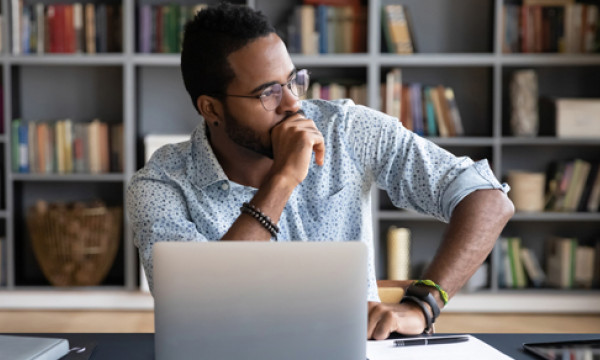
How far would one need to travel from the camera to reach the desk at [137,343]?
1023mm

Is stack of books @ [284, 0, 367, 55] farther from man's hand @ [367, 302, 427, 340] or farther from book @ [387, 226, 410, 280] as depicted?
man's hand @ [367, 302, 427, 340]

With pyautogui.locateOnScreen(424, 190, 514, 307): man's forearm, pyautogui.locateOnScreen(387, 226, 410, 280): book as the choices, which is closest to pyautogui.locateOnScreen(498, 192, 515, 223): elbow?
pyautogui.locateOnScreen(424, 190, 514, 307): man's forearm

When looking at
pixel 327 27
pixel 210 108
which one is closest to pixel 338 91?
pixel 327 27

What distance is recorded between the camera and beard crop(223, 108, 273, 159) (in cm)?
155

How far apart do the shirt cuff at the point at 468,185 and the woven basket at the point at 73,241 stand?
2.38m

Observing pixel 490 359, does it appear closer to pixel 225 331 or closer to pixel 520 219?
pixel 225 331

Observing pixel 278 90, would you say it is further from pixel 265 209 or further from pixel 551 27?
pixel 551 27

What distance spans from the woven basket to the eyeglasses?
219 centimetres

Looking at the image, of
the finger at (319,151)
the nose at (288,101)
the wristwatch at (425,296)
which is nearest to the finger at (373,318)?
the wristwatch at (425,296)

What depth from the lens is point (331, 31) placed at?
3.60 metres

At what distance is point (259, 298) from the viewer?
82 cm

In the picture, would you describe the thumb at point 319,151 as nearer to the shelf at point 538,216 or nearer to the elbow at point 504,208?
the elbow at point 504,208

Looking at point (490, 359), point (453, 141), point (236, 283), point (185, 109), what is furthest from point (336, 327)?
point (185, 109)

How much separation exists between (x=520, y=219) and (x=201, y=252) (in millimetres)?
3056
